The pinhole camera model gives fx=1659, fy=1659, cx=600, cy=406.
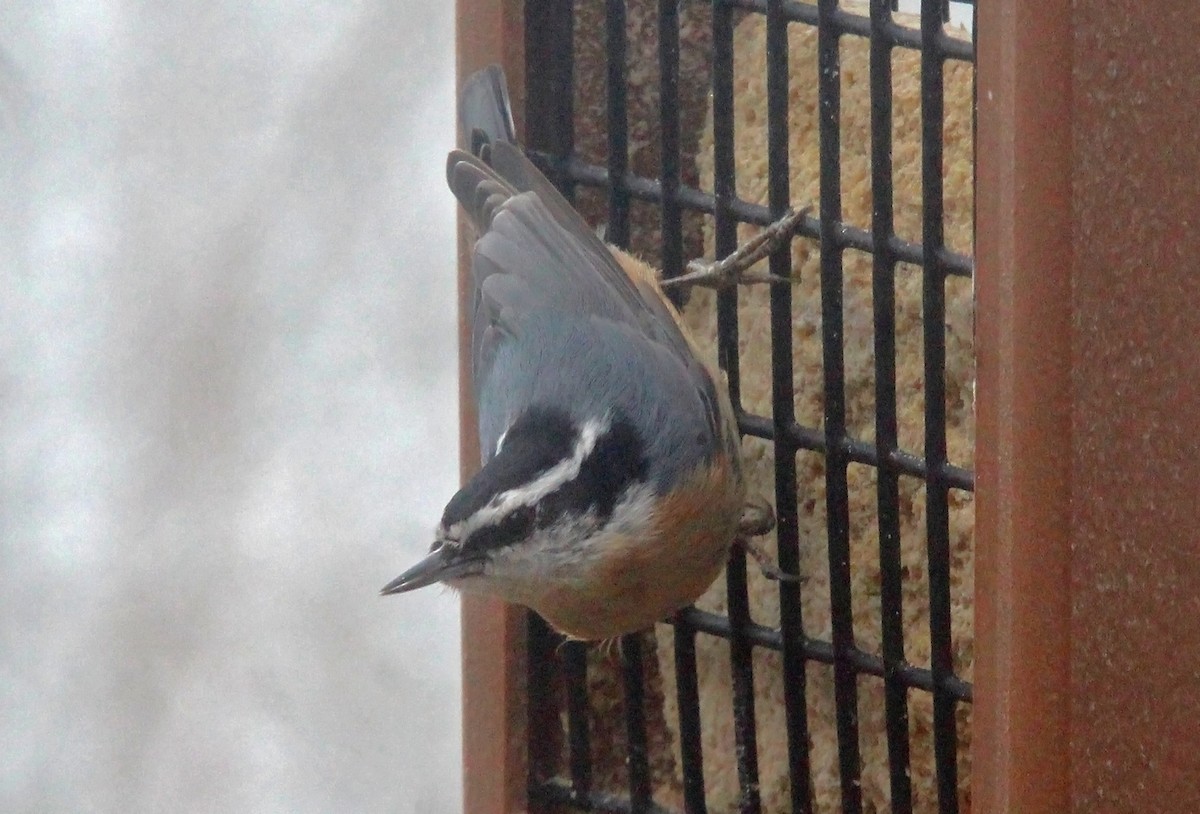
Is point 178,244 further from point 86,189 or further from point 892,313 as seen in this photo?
point 892,313

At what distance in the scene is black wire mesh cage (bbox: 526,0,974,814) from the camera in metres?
1.58

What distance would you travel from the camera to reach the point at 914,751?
5.86 feet

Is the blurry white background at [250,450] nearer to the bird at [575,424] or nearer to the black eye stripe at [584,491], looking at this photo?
the bird at [575,424]

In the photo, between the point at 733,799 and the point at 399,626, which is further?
the point at 399,626

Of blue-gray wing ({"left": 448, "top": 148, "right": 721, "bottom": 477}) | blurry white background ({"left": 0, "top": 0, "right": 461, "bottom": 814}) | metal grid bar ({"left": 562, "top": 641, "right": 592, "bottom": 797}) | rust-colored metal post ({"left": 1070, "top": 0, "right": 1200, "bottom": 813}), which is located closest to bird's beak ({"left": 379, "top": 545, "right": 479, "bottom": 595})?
blue-gray wing ({"left": 448, "top": 148, "right": 721, "bottom": 477})

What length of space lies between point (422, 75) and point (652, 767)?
144 centimetres

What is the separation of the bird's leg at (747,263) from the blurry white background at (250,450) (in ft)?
3.80

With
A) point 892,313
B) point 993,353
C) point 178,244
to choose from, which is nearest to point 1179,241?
point 993,353

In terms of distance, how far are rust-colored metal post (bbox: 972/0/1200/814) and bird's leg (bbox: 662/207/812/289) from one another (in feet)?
1.45

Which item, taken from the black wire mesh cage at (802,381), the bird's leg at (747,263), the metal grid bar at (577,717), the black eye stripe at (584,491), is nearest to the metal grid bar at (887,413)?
the black wire mesh cage at (802,381)

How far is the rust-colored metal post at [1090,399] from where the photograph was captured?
1.17m

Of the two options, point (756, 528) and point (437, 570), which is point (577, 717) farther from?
point (437, 570)

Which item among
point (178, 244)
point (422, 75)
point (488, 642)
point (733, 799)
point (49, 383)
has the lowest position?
point (733, 799)

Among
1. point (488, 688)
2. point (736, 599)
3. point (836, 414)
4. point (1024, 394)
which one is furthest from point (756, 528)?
point (1024, 394)
